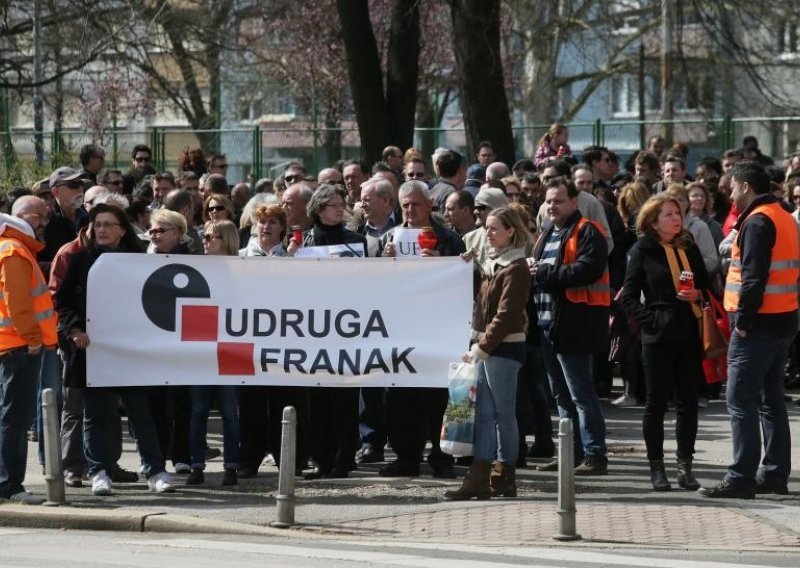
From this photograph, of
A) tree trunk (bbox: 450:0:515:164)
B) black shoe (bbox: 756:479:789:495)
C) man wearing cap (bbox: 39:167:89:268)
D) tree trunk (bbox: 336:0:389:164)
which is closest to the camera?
black shoe (bbox: 756:479:789:495)

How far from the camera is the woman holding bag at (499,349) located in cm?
1120

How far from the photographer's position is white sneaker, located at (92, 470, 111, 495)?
11.7 metres

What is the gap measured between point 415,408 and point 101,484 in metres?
2.26

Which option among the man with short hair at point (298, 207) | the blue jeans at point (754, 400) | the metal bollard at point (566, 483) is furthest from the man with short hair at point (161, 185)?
the metal bollard at point (566, 483)

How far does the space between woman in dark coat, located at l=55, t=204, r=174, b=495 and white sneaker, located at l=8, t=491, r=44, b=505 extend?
531mm

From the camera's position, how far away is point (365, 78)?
79.4 feet

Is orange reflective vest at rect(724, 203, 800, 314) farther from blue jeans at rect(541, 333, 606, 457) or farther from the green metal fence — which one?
the green metal fence

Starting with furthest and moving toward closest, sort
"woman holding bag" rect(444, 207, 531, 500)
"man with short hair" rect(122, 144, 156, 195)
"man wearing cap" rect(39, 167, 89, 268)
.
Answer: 1. "man with short hair" rect(122, 144, 156, 195)
2. "man wearing cap" rect(39, 167, 89, 268)
3. "woman holding bag" rect(444, 207, 531, 500)

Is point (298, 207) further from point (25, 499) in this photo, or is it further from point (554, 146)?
point (554, 146)

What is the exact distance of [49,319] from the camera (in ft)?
37.4

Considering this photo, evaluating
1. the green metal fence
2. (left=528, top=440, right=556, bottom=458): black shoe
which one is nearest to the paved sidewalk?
(left=528, top=440, right=556, bottom=458): black shoe

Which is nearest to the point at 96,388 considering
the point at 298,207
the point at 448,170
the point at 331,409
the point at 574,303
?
the point at 331,409

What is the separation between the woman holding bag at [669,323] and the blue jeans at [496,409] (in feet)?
3.34

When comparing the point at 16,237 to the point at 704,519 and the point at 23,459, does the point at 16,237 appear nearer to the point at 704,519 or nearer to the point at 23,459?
the point at 23,459
